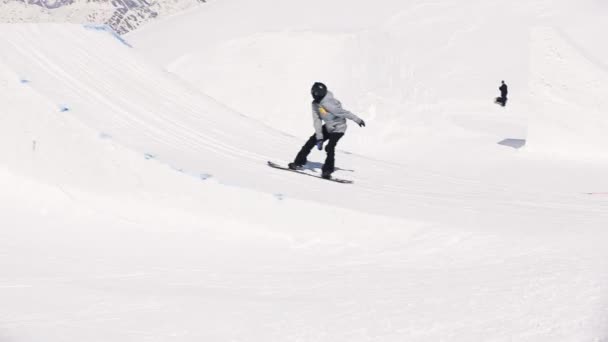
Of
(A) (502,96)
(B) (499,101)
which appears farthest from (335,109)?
(B) (499,101)

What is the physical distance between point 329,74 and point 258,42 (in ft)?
11.6

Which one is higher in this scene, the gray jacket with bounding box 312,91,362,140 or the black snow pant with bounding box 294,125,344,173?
the gray jacket with bounding box 312,91,362,140

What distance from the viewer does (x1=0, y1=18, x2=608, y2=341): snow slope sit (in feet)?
20.8

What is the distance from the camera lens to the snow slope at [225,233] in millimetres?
6328

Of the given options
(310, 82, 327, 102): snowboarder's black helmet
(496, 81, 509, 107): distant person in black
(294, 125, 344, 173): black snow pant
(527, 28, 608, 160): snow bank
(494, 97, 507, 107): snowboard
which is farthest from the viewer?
(494, 97, 507, 107): snowboard

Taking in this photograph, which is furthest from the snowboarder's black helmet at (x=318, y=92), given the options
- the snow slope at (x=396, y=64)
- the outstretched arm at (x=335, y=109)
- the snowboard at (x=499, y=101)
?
the snowboard at (x=499, y=101)

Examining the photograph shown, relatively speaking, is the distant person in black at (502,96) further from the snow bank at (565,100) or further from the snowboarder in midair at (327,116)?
the snowboarder in midair at (327,116)

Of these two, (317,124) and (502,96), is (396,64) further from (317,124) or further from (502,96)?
(317,124)

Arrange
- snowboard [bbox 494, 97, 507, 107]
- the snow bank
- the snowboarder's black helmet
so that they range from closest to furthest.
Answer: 1. the snowboarder's black helmet
2. the snow bank
3. snowboard [bbox 494, 97, 507, 107]

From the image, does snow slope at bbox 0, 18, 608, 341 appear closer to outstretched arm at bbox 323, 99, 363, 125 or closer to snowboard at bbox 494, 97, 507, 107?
outstretched arm at bbox 323, 99, 363, 125

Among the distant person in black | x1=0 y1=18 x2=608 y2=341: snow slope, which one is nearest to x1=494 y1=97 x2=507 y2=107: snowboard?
the distant person in black

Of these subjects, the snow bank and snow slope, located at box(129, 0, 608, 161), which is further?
snow slope, located at box(129, 0, 608, 161)

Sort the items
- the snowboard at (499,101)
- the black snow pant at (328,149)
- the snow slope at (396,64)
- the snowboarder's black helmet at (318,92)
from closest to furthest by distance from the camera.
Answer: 1. the snowboarder's black helmet at (318,92)
2. the black snow pant at (328,149)
3. the snow slope at (396,64)
4. the snowboard at (499,101)

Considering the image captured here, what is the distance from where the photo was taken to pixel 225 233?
31.0 feet
